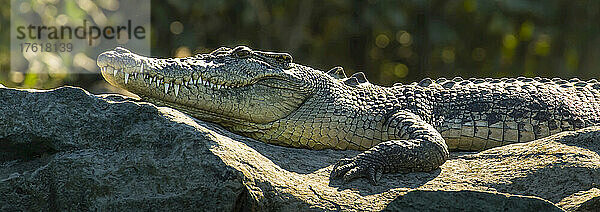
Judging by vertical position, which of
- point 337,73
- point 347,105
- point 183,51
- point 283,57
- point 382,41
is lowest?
point 183,51

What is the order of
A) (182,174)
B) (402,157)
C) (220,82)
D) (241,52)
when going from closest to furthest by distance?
(182,174) → (402,157) → (220,82) → (241,52)

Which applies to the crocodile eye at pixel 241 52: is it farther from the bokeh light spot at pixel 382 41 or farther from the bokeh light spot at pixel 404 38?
the bokeh light spot at pixel 404 38

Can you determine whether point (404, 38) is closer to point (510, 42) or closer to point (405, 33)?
point (405, 33)

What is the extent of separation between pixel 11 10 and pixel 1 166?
A: 6.65 meters

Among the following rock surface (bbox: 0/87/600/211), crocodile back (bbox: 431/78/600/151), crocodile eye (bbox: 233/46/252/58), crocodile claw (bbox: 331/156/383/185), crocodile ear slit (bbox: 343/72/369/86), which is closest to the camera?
rock surface (bbox: 0/87/600/211)

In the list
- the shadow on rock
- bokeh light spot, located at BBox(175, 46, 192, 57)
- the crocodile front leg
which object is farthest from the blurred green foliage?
the shadow on rock

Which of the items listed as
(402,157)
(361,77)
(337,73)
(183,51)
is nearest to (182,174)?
(402,157)

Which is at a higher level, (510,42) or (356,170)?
(356,170)

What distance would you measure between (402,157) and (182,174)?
3.68 ft

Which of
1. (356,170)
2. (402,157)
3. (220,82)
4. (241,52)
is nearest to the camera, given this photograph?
(356,170)

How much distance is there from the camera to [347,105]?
405 centimetres

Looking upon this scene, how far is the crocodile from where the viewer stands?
3662 mm

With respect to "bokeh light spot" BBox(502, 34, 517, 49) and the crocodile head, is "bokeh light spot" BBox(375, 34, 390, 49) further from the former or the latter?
the crocodile head

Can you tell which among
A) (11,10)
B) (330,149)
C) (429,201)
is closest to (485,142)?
(330,149)
